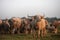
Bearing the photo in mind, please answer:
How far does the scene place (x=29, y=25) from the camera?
236 centimetres

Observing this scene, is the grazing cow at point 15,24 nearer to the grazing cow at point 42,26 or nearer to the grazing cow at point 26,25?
the grazing cow at point 26,25

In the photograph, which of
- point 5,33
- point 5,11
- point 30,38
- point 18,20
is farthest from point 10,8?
point 30,38

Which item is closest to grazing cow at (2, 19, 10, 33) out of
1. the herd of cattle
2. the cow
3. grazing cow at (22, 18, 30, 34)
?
the herd of cattle

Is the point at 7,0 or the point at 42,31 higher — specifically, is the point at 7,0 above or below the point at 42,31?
above

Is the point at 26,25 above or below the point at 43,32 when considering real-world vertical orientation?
above

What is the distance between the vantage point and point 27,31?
92.5 inches

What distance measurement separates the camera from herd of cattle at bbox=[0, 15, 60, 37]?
2.34 metres

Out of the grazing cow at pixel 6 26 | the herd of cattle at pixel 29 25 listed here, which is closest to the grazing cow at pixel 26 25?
the herd of cattle at pixel 29 25

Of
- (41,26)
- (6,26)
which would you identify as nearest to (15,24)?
(6,26)

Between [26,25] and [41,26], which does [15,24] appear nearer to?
[26,25]

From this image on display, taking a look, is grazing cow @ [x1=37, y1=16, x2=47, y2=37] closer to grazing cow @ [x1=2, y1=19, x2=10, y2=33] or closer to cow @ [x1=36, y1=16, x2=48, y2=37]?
cow @ [x1=36, y1=16, x2=48, y2=37]

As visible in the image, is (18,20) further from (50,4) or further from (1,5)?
(50,4)

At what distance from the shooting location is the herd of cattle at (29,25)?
7.69 ft

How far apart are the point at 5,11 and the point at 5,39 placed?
470 millimetres
